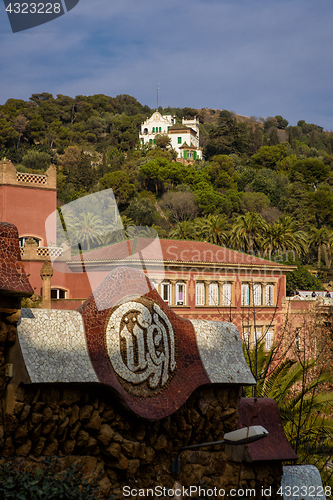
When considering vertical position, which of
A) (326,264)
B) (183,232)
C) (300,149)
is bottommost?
(326,264)

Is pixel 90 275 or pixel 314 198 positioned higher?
pixel 314 198

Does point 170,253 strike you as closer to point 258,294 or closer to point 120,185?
point 258,294

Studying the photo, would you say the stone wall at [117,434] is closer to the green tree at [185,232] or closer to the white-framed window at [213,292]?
the white-framed window at [213,292]

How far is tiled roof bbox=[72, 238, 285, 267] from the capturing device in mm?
30891

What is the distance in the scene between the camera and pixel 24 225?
97.9ft

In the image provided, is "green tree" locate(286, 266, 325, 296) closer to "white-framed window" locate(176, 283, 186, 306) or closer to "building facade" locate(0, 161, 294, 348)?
"building facade" locate(0, 161, 294, 348)

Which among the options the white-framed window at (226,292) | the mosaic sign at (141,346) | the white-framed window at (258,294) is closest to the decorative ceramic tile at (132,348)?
the mosaic sign at (141,346)

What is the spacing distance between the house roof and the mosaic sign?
831 inches

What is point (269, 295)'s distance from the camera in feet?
123

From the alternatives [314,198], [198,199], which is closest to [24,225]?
[198,199]

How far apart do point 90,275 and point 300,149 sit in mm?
120126

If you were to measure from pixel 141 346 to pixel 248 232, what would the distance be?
182 feet

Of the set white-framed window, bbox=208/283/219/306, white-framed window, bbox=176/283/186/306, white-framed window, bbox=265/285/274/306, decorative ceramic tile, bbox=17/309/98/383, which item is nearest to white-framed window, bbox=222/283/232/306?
white-framed window, bbox=208/283/219/306

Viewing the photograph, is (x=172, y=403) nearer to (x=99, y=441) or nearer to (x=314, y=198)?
(x=99, y=441)
